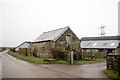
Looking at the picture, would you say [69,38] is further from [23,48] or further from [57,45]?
[23,48]

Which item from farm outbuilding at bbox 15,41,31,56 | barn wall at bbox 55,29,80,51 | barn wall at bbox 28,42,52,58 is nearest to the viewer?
barn wall at bbox 28,42,52,58

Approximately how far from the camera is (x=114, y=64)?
29.8ft

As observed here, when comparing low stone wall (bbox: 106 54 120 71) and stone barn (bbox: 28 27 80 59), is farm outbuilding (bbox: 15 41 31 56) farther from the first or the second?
low stone wall (bbox: 106 54 120 71)

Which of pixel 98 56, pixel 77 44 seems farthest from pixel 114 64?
pixel 98 56

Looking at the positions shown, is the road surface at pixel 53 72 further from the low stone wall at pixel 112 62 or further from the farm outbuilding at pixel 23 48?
the farm outbuilding at pixel 23 48

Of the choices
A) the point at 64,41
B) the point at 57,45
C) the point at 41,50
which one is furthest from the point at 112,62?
the point at 41,50

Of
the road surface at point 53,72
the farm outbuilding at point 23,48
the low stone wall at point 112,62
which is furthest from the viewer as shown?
the farm outbuilding at point 23,48

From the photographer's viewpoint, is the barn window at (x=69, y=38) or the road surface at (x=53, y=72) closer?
the road surface at (x=53, y=72)

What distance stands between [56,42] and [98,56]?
12.3 m

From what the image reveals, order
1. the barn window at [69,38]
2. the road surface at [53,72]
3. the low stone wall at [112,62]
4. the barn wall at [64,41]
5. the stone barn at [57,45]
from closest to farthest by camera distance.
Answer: the road surface at [53,72] → the low stone wall at [112,62] → the stone barn at [57,45] → the barn wall at [64,41] → the barn window at [69,38]

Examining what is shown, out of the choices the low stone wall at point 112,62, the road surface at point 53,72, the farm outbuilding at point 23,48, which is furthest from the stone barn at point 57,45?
the low stone wall at point 112,62

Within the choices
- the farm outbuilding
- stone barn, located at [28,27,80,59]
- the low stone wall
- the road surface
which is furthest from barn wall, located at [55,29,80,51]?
the low stone wall

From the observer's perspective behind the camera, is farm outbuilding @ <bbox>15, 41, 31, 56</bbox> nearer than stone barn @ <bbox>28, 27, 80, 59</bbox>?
No

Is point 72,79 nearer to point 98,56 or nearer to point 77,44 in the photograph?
point 77,44
